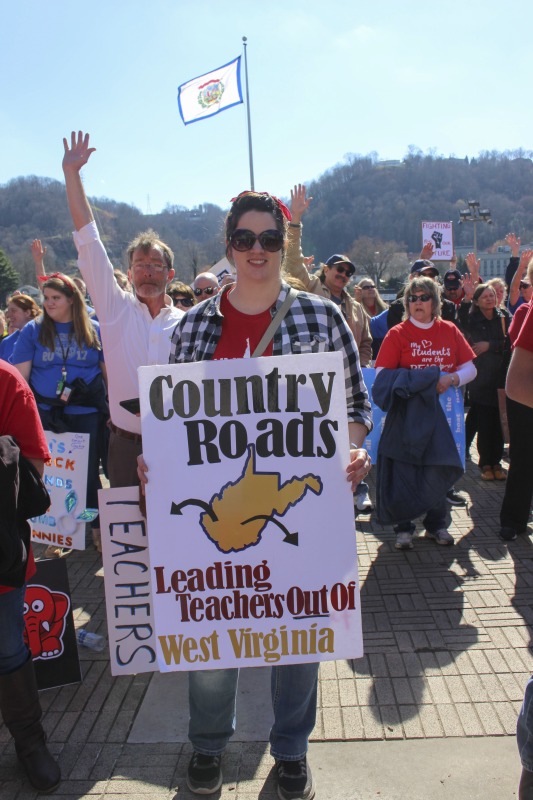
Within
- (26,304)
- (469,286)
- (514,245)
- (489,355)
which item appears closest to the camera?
(26,304)

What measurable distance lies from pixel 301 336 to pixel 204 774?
1581mm

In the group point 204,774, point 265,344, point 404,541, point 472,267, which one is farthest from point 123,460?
point 472,267

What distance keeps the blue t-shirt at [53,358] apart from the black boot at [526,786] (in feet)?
11.7

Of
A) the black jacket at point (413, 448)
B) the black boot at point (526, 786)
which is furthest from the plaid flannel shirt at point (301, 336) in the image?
the black jacket at point (413, 448)

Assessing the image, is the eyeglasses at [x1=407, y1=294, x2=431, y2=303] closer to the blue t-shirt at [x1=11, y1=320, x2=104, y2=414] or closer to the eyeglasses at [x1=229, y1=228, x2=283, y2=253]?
the blue t-shirt at [x1=11, y1=320, x2=104, y2=414]

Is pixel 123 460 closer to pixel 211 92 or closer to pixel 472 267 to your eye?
pixel 472 267

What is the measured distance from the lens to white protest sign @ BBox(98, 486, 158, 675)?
8.90 feet

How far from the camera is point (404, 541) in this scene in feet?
14.7

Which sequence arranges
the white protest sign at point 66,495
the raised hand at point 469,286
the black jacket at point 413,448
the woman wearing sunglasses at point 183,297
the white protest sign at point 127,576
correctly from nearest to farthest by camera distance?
the white protest sign at point 127,576, the white protest sign at point 66,495, the black jacket at point 413,448, the woman wearing sunglasses at point 183,297, the raised hand at point 469,286

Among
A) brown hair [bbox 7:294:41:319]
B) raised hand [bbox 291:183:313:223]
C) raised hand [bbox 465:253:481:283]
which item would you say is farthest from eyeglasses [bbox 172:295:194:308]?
raised hand [bbox 465:253:481:283]

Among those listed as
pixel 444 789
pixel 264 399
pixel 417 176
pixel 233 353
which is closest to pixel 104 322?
pixel 233 353

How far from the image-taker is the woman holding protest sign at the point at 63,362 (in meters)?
4.48

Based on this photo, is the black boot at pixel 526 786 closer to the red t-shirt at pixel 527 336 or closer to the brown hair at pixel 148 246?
the red t-shirt at pixel 527 336

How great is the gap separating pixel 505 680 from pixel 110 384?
229 centimetres
